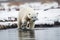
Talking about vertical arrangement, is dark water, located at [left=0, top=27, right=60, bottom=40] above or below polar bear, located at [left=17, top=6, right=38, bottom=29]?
below

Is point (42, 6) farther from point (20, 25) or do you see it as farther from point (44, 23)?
point (20, 25)

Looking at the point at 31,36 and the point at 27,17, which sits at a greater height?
the point at 27,17

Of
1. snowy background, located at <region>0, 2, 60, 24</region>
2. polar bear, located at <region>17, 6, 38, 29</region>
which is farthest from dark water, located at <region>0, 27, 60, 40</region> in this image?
snowy background, located at <region>0, 2, 60, 24</region>

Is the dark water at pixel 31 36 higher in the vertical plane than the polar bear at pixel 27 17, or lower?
lower

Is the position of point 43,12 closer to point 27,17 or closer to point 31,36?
point 27,17

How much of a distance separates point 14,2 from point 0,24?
47.5 inches

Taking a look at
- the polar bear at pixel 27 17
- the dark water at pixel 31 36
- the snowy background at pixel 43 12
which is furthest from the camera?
the snowy background at pixel 43 12

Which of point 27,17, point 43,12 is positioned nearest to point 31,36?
point 27,17

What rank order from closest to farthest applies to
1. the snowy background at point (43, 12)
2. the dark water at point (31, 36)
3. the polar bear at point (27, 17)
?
the dark water at point (31, 36) → the polar bear at point (27, 17) → the snowy background at point (43, 12)

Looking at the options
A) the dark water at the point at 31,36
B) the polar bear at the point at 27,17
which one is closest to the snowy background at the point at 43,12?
the polar bear at the point at 27,17

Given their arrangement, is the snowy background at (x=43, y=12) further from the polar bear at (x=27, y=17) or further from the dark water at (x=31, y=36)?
the dark water at (x=31, y=36)

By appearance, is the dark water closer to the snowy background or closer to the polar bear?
the polar bear

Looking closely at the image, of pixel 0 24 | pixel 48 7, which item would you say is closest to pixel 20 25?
pixel 0 24

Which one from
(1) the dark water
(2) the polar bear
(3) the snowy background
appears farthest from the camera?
(3) the snowy background
